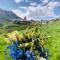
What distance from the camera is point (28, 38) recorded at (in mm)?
2047

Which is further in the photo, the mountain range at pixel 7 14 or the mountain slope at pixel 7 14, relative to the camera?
the mountain range at pixel 7 14

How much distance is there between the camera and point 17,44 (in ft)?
6.58

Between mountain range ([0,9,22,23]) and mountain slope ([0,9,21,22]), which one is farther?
mountain range ([0,9,22,23])

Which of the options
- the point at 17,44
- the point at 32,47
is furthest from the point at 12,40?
the point at 32,47

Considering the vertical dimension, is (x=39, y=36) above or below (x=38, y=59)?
above

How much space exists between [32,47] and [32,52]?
0.15 feet

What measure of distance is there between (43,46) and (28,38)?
0.15m

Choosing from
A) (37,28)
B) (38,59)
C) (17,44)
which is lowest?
(38,59)

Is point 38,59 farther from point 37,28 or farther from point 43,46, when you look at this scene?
point 37,28

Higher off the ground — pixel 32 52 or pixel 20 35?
pixel 20 35

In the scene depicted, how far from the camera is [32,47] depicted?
6.63 ft

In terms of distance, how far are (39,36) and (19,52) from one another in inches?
9.1

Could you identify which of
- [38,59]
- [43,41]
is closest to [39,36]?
[43,41]

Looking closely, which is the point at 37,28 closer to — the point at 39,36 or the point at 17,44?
the point at 39,36
